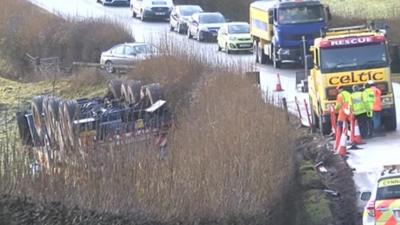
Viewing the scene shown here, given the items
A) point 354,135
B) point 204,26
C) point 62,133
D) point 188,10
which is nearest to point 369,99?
point 354,135

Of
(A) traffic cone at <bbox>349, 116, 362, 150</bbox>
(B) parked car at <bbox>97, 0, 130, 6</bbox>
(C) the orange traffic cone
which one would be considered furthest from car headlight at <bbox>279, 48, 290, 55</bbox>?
(B) parked car at <bbox>97, 0, 130, 6</bbox>

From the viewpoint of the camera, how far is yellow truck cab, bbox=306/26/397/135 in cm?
2473

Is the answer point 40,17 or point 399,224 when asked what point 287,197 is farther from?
point 40,17

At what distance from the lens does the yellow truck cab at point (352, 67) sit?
974 inches

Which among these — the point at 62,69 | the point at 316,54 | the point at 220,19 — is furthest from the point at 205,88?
the point at 220,19

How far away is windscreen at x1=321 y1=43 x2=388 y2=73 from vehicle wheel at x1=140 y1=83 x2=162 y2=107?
459 centimetres

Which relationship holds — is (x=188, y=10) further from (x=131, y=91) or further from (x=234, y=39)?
(x=131, y=91)

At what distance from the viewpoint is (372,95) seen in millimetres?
24078

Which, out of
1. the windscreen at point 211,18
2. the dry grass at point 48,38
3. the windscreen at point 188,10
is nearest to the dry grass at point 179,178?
the dry grass at point 48,38

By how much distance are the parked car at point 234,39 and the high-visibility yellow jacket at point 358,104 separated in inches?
791

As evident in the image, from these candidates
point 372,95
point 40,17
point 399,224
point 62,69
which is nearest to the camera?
point 399,224

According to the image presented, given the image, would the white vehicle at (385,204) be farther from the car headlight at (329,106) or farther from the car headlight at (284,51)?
the car headlight at (284,51)

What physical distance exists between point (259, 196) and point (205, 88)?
7929 millimetres

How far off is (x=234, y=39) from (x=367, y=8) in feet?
43.7
